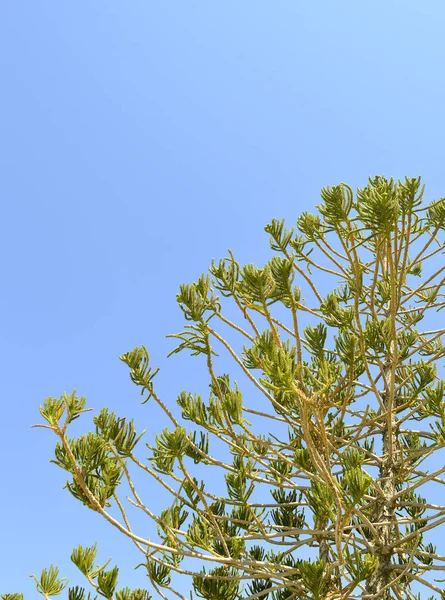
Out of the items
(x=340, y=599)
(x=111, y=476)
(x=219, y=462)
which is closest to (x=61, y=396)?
(x=111, y=476)

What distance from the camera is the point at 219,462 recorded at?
4.31 metres

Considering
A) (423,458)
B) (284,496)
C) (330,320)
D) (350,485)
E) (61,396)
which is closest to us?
(350,485)

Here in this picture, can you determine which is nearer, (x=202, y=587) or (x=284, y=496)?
(x=202, y=587)

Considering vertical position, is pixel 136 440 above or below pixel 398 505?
above

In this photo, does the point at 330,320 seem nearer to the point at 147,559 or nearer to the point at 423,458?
the point at 423,458

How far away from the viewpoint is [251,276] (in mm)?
3842

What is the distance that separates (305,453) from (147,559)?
4.48 ft

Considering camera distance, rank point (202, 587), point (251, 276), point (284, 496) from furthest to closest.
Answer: point (284, 496), point (202, 587), point (251, 276)

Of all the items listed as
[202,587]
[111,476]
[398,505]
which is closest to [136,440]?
[111,476]


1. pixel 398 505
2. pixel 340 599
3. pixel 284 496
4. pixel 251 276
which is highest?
pixel 251 276

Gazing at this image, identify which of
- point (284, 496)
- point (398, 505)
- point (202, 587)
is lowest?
point (202, 587)

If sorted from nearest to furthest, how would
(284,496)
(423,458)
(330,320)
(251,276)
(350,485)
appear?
(350,485)
(251,276)
(423,458)
(284,496)
(330,320)

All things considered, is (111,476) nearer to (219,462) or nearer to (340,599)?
(219,462)

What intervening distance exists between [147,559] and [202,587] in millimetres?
407
